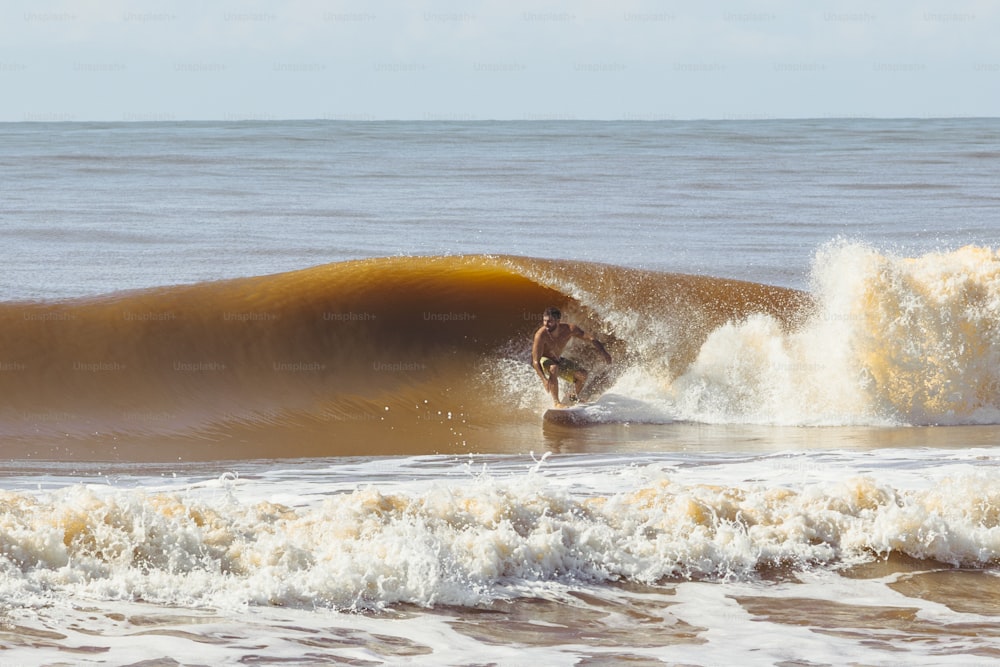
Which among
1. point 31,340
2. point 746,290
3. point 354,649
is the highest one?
point 746,290

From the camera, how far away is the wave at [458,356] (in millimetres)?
10156

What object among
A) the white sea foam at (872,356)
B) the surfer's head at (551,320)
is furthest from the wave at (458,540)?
the surfer's head at (551,320)

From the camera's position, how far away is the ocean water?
5.11 meters

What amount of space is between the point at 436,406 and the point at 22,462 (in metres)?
3.77

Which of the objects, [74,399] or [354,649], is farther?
[74,399]

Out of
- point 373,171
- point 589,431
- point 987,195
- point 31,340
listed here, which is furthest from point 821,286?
point 373,171

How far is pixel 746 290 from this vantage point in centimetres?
1293

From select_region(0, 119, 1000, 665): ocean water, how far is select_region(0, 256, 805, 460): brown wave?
1.7 inches

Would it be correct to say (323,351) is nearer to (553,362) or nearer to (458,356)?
(458,356)

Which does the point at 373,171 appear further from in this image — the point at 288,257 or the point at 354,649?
the point at 354,649

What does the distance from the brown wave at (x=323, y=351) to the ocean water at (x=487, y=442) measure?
0.04 metres

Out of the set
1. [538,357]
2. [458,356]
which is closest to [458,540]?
[538,357]

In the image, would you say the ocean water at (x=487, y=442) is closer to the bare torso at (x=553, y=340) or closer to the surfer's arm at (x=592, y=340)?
the surfer's arm at (x=592, y=340)

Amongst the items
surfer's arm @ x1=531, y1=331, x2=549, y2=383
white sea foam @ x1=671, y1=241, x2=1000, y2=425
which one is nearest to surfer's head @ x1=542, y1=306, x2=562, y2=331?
surfer's arm @ x1=531, y1=331, x2=549, y2=383
